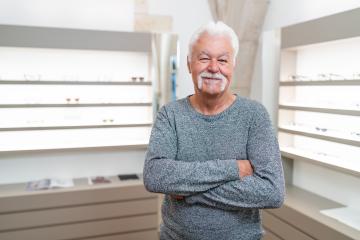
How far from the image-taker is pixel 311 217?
2.41 m

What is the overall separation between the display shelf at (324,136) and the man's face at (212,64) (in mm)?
1388

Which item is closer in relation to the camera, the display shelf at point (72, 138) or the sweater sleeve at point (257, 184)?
the sweater sleeve at point (257, 184)

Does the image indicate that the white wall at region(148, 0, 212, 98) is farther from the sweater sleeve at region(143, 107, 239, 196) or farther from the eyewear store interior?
the sweater sleeve at region(143, 107, 239, 196)

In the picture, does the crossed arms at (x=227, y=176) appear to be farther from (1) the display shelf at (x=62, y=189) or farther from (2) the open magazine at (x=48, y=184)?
(2) the open magazine at (x=48, y=184)

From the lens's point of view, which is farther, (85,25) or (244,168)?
(85,25)

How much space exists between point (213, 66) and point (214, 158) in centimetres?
36

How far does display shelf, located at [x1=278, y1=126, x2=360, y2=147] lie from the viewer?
2.31m

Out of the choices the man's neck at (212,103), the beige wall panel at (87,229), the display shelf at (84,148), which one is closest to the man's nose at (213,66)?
the man's neck at (212,103)

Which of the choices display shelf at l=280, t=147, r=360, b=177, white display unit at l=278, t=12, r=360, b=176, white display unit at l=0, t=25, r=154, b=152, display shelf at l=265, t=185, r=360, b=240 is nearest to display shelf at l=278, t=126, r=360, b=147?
white display unit at l=278, t=12, r=360, b=176

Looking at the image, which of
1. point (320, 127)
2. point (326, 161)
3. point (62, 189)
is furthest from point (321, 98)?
point (62, 189)

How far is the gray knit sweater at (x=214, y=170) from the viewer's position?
128cm

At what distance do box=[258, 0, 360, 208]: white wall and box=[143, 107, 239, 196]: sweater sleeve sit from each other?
175cm

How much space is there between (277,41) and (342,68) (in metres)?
0.67

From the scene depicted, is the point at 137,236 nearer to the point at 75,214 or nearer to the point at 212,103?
the point at 75,214
